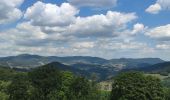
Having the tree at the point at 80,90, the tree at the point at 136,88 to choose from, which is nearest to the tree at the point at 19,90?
the tree at the point at 80,90

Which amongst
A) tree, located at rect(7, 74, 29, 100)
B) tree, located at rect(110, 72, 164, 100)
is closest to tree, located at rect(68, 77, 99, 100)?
tree, located at rect(7, 74, 29, 100)

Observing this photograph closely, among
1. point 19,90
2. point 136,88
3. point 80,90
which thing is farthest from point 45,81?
point 136,88

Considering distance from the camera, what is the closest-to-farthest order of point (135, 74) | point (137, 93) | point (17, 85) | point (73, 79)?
1. point (137, 93)
2. point (135, 74)
3. point (17, 85)
4. point (73, 79)

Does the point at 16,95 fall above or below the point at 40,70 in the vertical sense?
below

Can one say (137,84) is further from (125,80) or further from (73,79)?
(73,79)

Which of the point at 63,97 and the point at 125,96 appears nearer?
the point at 125,96

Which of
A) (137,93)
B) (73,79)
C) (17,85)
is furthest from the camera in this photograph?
(73,79)

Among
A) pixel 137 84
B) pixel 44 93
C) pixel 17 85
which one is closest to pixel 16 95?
pixel 17 85
